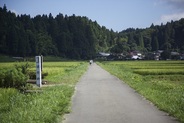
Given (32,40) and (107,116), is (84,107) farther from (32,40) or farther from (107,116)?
(32,40)

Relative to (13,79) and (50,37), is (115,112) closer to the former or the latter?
(13,79)

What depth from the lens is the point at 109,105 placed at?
40.8 feet

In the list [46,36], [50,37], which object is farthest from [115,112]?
[50,37]

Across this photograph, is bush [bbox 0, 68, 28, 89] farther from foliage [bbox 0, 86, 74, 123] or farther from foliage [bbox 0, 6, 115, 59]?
foliage [bbox 0, 6, 115, 59]

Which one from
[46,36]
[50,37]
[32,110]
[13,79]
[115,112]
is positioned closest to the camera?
[32,110]

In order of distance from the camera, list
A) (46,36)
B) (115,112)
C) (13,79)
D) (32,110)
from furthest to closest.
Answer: (46,36), (13,79), (115,112), (32,110)

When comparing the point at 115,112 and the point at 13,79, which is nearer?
the point at 115,112

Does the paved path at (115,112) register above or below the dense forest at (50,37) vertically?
below

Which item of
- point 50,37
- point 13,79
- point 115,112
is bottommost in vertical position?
point 115,112

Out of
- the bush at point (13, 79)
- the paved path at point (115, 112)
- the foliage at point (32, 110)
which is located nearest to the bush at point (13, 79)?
the bush at point (13, 79)

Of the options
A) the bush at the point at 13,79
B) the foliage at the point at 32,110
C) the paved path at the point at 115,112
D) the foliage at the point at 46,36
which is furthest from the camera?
the foliage at the point at 46,36

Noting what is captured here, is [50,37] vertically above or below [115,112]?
above

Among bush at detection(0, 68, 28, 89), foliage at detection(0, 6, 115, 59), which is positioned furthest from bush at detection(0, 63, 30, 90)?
foliage at detection(0, 6, 115, 59)

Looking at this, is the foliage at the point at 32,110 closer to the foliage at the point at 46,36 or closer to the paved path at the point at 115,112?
the paved path at the point at 115,112
